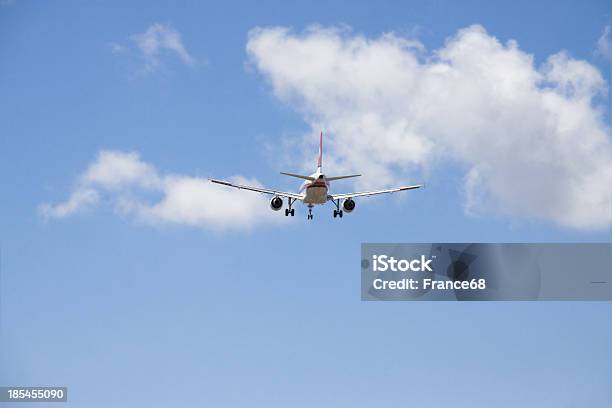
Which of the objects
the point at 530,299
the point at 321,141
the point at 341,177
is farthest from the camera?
the point at 321,141

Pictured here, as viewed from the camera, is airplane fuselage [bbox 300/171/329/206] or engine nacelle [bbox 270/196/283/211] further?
engine nacelle [bbox 270/196/283/211]

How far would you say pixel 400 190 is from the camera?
176375mm

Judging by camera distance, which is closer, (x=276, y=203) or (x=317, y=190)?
(x=317, y=190)

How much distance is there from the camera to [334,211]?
168 metres

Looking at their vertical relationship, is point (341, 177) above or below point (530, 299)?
above

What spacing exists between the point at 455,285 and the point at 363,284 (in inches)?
528

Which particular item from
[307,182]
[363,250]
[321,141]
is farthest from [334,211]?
[363,250]

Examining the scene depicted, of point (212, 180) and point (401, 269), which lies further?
point (212, 180)

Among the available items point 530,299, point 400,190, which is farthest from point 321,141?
point 530,299

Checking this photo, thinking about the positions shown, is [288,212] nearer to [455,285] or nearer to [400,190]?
[400,190]

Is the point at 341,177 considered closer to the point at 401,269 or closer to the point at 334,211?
the point at 334,211

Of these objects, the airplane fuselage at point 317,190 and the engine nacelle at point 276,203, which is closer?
the airplane fuselage at point 317,190

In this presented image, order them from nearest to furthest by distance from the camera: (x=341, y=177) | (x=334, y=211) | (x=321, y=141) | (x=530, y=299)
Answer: (x=530, y=299), (x=341, y=177), (x=334, y=211), (x=321, y=141)


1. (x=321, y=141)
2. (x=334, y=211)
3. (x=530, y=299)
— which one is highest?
(x=321, y=141)
